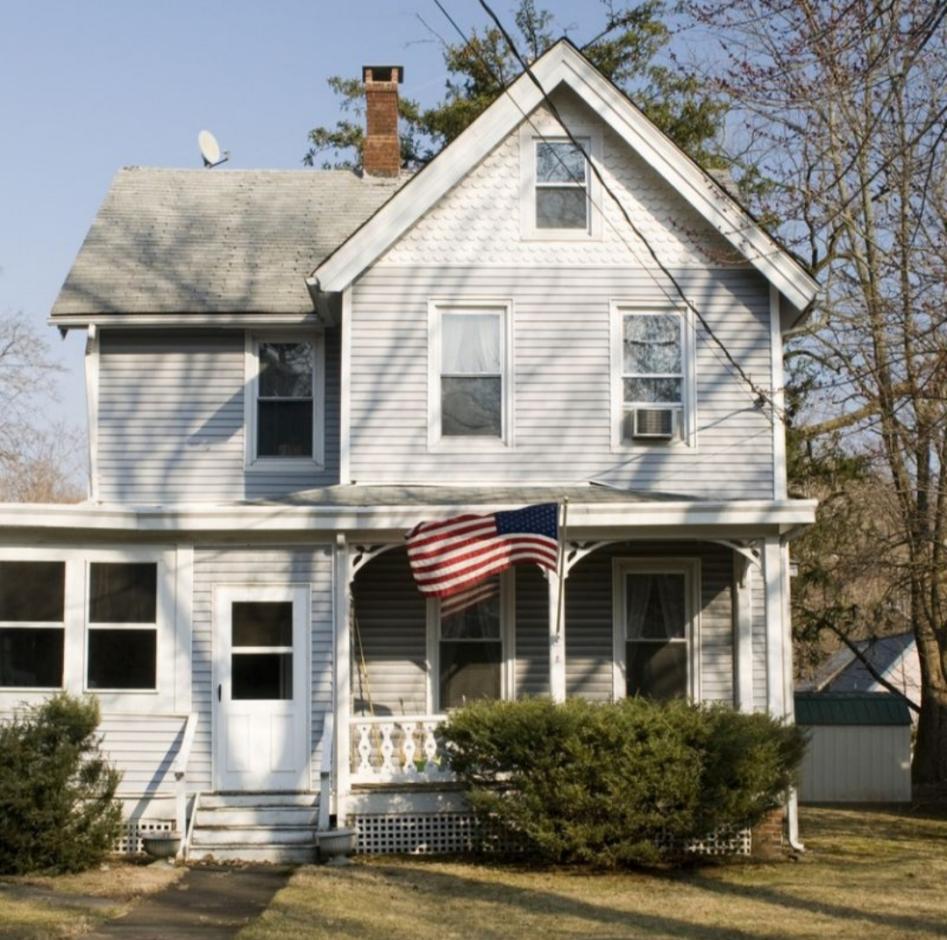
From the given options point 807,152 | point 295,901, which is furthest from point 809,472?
point 295,901

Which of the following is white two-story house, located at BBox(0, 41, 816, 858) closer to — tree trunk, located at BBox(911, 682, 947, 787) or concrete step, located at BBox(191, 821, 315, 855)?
concrete step, located at BBox(191, 821, 315, 855)

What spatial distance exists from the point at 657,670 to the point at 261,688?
14.4 feet

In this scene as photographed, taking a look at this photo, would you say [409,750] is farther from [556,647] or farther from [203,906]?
[203,906]

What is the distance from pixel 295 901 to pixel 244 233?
33.8ft

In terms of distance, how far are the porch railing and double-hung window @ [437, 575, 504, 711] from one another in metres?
1.57

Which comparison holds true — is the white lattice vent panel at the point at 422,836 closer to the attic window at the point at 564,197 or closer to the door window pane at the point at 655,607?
the door window pane at the point at 655,607

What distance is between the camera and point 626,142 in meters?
17.4

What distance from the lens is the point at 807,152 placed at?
18016 mm

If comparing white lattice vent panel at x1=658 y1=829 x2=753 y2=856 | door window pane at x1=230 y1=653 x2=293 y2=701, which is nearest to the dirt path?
door window pane at x1=230 y1=653 x2=293 y2=701

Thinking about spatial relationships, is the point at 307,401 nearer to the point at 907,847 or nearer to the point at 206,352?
the point at 206,352

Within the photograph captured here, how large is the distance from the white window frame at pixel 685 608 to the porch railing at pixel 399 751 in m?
2.66

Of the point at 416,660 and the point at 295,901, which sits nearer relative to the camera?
the point at 295,901

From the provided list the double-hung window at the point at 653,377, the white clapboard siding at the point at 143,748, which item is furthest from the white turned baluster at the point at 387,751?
the double-hung window at the point at 653,377

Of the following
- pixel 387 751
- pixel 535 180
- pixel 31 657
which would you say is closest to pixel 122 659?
pixel 31 657
